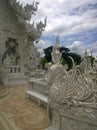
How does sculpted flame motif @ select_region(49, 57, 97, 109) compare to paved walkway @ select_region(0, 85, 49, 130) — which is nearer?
sculpted flame motif @ select_region(49, 57, 97, 109)

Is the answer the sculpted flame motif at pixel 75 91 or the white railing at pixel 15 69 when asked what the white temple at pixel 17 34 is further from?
the sculpted flame motif at pixel 75 91

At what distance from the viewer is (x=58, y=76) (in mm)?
3100

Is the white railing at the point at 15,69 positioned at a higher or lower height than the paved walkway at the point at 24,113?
higher

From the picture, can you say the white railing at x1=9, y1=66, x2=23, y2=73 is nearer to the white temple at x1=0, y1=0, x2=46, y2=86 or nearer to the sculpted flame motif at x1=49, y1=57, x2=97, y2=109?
the white temple at x1=0, y1=0, x2=46, y2=86

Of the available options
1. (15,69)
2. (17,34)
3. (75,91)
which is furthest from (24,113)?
(17,34)

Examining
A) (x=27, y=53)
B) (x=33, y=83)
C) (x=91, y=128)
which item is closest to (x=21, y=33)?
(x=27, y=53)

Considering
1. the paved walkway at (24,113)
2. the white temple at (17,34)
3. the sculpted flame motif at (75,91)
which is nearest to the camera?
the sculpted flame motif at (75,91)

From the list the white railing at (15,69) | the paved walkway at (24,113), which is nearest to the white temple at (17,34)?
the white railing at (15,69)

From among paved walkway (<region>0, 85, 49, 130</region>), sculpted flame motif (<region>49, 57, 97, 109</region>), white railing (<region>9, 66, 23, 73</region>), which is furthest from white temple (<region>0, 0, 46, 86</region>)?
sculpted flame motif (<region>49, 57, 97, 109</region>)

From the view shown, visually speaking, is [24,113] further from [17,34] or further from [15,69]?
[17,34]

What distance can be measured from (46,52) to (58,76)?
22.9 m

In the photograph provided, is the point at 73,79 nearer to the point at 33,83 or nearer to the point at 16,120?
the point at 16,120

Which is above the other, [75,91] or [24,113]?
[75,91]

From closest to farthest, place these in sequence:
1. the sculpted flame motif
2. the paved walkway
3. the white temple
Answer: the sculpted flame motif, the paved walkway, the white temple
